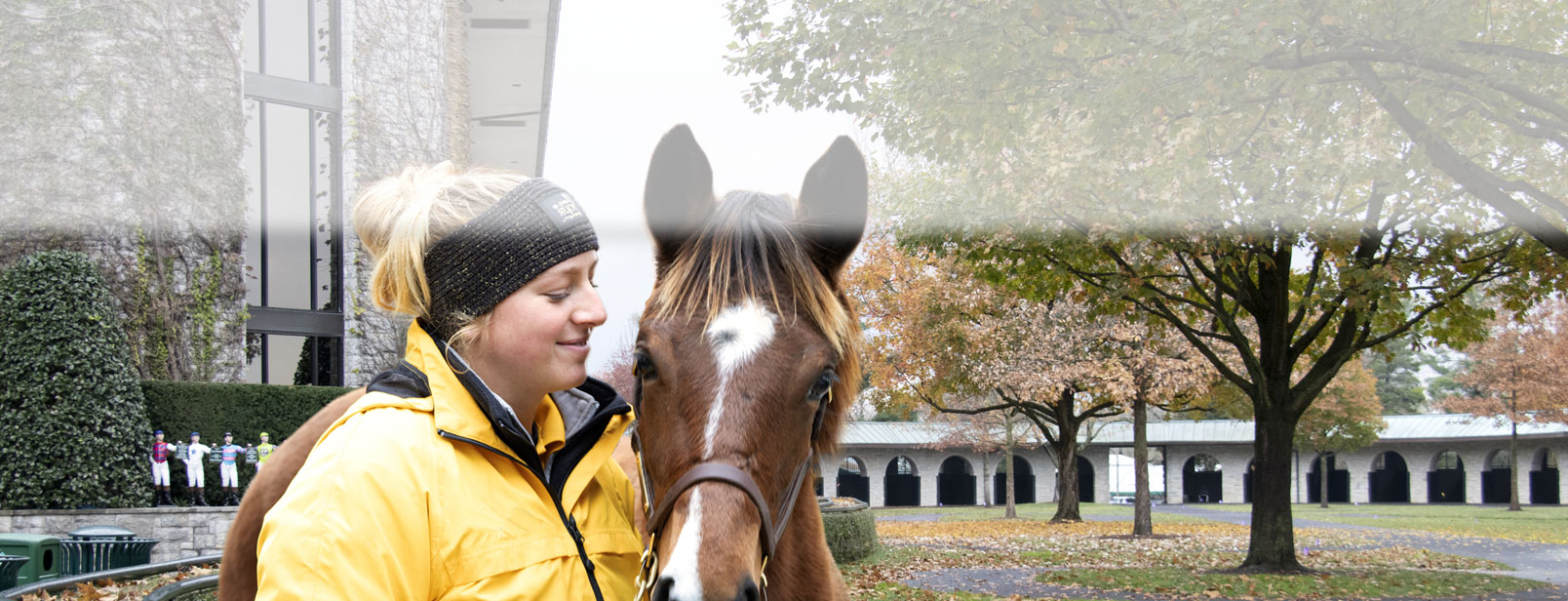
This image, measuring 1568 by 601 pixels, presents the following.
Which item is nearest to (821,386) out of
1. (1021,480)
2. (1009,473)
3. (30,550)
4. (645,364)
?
(645,364)

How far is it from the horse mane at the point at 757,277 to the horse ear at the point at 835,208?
0.03 meters

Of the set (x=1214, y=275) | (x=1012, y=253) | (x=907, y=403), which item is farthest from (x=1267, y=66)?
(x=907, y=403)

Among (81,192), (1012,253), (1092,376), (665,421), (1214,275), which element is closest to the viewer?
(665,421)

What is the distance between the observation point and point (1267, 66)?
6.65m

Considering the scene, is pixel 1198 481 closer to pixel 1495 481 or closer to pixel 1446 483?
pixel 1446 483

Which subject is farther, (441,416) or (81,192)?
(81,192)

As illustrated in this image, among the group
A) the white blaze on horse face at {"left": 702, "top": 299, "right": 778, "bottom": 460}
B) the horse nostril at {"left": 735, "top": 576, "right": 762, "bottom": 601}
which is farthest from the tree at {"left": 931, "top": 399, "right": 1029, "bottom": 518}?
the horse nostril at {"left": 735, "top": 576, "right": 762, "bottom": 601}

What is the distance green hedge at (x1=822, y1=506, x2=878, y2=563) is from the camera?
1453cm

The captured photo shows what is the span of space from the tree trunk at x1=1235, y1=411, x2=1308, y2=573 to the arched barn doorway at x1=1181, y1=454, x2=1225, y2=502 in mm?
35918

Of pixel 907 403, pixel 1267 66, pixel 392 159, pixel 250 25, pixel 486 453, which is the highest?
pixel 250 25

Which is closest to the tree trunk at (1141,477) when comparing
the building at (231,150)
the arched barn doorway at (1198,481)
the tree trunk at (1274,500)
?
the tree trunk at (1274,500)

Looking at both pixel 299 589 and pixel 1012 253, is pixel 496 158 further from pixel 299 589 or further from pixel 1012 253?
pixel 299 589

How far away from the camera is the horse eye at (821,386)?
2031 millimetres

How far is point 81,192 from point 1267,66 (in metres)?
16.2
